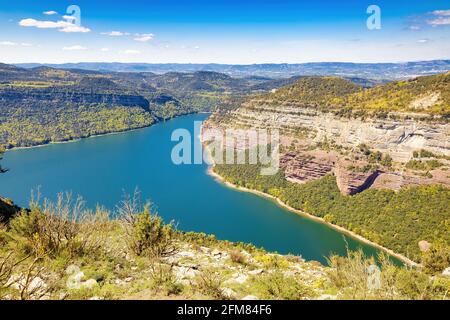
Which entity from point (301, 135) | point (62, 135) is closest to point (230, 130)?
point (301, 135)

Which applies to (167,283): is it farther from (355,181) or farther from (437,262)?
(355,181)

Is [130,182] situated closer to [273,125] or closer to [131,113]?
[273,125]

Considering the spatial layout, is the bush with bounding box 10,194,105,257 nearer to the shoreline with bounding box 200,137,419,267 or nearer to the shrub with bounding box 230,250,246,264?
the shrub with bounding box 230,250,246,264

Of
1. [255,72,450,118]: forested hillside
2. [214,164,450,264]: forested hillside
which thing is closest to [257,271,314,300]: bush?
[214,164,450,264]: forested hillside

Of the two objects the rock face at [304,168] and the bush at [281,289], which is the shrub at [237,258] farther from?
the rock face at [304,168]

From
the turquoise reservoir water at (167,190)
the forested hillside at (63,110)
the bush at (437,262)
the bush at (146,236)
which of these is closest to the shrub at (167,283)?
the bush at (146,236)

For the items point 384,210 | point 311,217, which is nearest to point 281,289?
point 384,210
